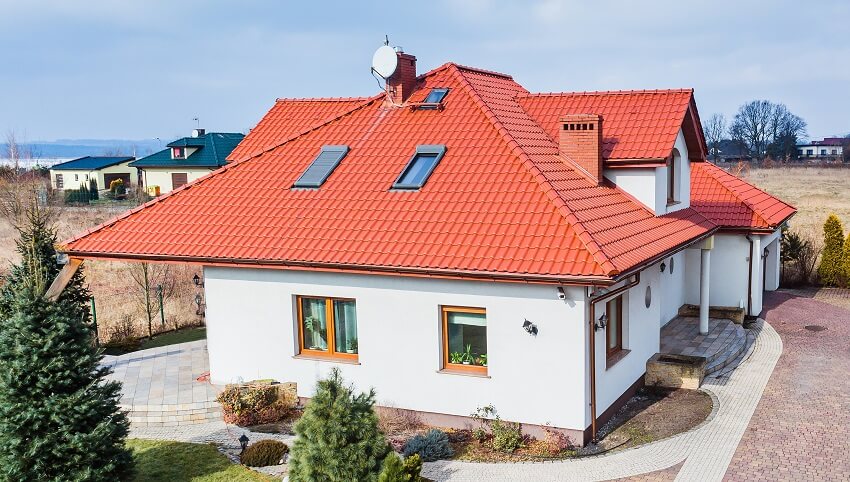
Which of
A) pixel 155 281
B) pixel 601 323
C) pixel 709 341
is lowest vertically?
pixel 709 341

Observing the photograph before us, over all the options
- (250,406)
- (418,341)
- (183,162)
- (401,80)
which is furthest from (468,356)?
(183,162)

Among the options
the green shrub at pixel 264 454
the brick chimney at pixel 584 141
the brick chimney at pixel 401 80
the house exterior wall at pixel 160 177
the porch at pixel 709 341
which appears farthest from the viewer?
the house exterior wall at pixel 160 177

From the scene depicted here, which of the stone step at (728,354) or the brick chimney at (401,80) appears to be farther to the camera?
the brick chimney at (401,80)

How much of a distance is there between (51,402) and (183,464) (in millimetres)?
Answer: 2665

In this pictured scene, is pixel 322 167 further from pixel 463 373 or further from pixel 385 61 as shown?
pixel 463 373

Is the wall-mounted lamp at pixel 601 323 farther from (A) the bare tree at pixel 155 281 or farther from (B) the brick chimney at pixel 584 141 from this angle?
(A) the bare tree at pixel 155 281

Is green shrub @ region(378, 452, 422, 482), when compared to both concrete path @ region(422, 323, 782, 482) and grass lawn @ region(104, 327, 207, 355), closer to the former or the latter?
concrete path @ region(422, 323, 782, 482)

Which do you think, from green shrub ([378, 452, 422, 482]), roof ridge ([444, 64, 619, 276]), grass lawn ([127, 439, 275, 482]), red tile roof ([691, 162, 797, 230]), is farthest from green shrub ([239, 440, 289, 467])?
red tile roof ([691, 162, 797, 230])

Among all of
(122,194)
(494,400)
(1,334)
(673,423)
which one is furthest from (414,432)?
(122,194)

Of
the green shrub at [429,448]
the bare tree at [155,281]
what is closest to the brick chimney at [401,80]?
the green shrub at [429,448]

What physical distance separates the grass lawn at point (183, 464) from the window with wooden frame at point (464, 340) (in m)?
3.73

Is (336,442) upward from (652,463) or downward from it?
upward

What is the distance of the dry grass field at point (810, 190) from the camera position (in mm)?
39744

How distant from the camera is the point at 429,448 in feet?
37.9
